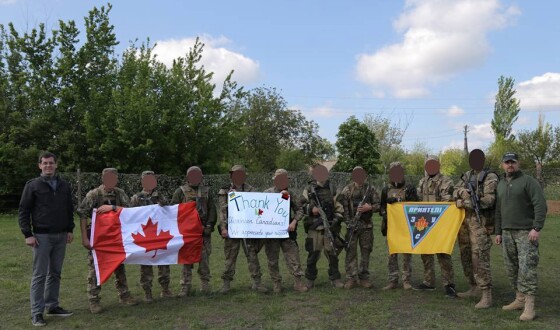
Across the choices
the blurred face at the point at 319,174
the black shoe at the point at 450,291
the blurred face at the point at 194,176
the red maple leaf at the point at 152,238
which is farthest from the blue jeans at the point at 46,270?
the black shoe at the point at 450,291

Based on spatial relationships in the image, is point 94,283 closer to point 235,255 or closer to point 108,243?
point 108,243

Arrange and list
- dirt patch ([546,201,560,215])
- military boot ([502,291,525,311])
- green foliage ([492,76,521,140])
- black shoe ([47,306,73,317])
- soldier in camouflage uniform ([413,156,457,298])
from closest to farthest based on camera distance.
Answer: military boot ([502,291,525,311]) < black shoe ([47,306,73,317]) < soldier in camouflage uniform ([413,156,457,298]) < dirt patch ([546,201,560,215]) < green foliage ([492,76,521,140])

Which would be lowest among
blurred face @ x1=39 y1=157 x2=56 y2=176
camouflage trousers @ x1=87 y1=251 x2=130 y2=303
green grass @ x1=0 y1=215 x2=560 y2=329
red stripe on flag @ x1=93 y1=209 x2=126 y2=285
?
green grass @ x1=0 y1=215 x2=560 y2=329

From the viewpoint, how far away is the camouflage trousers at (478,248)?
7.14m

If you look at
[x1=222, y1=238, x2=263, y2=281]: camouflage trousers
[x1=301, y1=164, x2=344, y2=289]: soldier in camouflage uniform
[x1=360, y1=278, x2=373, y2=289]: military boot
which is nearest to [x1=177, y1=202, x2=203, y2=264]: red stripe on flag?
[x1=222, y1=238, x2=263, y2=281]: camouflage trousers

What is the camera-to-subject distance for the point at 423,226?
8055mm

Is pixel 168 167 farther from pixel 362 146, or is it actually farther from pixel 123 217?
pixel 362 146

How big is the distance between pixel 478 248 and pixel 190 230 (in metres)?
4.67

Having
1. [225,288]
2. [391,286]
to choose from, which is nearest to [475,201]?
[391,286]

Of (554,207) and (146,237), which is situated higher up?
(146,237)

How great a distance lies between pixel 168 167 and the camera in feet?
84.8

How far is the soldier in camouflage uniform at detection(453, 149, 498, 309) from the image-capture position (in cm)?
714

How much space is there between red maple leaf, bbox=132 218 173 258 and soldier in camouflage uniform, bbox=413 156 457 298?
446 centimetres

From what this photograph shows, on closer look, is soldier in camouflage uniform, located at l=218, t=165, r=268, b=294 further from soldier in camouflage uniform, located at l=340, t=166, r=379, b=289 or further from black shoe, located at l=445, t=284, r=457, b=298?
black shoe, located at l=445, t=284, r=457, b=298
